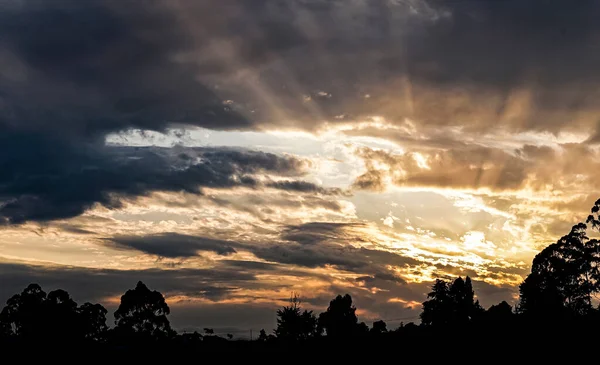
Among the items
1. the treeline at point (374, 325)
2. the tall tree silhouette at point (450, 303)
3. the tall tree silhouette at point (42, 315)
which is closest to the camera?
the treeline at point (374, 325)

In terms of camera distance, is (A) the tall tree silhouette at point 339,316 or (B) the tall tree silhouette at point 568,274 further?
(A) the tall tree silhouette at point 339,316

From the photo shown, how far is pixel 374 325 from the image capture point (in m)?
160

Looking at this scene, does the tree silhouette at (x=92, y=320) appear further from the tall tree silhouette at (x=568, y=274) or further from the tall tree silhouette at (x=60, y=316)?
the tall tree silhouette at (x=568, y=274)

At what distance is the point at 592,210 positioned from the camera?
93.8 m

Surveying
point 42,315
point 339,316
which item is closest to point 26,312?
point 42,315

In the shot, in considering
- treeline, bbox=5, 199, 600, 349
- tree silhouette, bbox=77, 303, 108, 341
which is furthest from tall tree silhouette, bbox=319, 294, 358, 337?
tree silhouette, bbox=77, 303, 108, 341

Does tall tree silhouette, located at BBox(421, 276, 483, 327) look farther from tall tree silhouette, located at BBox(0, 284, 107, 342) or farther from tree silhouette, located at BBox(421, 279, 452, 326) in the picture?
tall tree silhouette, located at BBox(0, 284, 107, 342)

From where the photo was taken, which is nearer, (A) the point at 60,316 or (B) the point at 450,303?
(A) the point at 60,316

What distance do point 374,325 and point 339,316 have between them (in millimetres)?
14211

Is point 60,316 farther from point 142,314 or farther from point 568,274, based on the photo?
point 568,274

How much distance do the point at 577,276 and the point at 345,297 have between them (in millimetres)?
64163

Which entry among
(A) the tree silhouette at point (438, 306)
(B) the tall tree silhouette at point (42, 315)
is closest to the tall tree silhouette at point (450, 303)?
(A) the tree silhouette at point (438, 306)

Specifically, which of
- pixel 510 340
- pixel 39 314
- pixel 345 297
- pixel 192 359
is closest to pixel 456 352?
pixel 510 340

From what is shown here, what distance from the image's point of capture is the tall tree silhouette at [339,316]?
145 m
